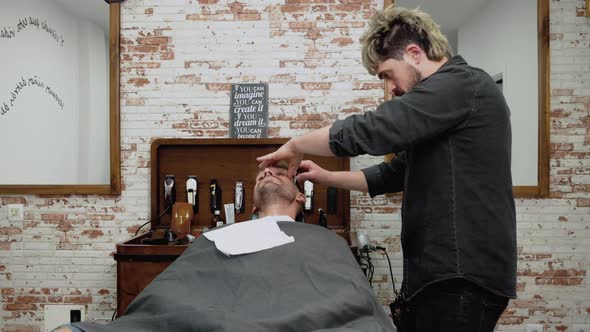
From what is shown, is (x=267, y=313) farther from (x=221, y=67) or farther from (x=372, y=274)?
(x=221, y=67)

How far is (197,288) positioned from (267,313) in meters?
0.26

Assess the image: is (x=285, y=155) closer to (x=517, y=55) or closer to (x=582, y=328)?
(x=517, y=55)

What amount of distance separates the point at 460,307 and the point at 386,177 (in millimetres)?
645

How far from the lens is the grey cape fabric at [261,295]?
3.44ft

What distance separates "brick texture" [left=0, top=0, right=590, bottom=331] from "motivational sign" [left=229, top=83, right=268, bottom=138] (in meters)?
0.05

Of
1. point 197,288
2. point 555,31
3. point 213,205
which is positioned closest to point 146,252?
point 213,205

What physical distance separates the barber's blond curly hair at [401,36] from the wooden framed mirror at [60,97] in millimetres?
1848

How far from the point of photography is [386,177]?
1719 millimetres

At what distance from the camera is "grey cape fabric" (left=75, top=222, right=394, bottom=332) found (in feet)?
3.44

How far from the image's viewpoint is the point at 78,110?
286 centimetres

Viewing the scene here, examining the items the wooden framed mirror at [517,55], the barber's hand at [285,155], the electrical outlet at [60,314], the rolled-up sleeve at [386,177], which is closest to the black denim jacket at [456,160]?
the barber's hand at [285,155]

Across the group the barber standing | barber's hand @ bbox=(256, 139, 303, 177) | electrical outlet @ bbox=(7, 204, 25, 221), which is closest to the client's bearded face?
barber's hand @ bbox=(256, 139, 303, 177)

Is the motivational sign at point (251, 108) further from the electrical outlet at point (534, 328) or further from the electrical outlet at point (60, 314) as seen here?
the electrical outlet at point (534, 328)

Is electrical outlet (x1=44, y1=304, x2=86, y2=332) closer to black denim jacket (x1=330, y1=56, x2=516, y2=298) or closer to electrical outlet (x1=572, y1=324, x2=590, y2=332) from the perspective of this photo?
black denim jacket (x1=330, y1=56, x2=516, y2=298)
